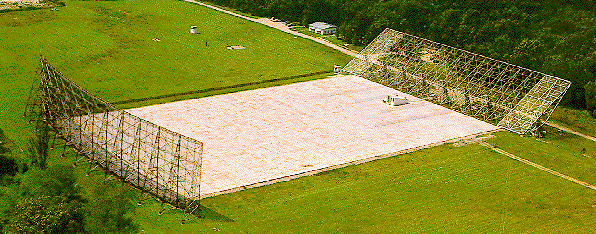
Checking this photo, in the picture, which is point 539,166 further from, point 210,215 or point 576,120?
point 210,215

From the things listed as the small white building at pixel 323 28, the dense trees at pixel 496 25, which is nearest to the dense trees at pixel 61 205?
the dense trees at pixel 496 25

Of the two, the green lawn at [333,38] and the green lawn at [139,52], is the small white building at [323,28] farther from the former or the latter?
the green lawn at [139,52]

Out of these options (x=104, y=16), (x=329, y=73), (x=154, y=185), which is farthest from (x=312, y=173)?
(x=104, y=16)

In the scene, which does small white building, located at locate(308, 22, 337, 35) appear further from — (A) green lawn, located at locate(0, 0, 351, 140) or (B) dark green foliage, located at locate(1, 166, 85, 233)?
(B) dark green foliage, located at locate(1, 166, 85, 233)

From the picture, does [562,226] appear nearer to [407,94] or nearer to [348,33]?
[407,94]

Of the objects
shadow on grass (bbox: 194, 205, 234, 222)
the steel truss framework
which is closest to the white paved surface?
the steel truss framework

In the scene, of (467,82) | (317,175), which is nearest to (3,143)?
(317,175)
